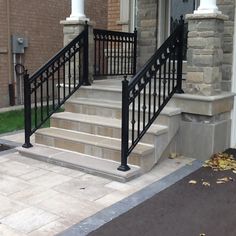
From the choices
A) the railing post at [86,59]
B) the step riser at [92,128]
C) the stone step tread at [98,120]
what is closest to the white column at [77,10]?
the railing post at [86,59]

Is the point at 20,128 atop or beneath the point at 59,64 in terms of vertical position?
beneath

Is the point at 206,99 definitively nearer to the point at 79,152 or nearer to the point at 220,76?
the point at 220,76

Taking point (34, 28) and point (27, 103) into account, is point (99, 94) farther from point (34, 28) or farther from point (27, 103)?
point (34, 28)

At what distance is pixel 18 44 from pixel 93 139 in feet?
18.1

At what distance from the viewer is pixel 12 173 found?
4.79 meters

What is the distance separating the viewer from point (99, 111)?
5.76 m

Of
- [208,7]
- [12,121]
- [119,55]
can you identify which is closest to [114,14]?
→ [119,55]

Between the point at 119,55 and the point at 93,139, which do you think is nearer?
the point at 93,139

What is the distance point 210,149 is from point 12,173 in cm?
236

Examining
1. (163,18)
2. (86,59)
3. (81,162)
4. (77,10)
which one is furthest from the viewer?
(163,18)

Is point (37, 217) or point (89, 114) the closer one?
point (37, 217)

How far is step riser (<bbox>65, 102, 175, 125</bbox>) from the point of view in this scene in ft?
17.0

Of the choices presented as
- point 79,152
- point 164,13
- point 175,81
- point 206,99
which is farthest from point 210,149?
point 164,13

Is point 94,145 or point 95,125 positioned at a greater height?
point 95,125
